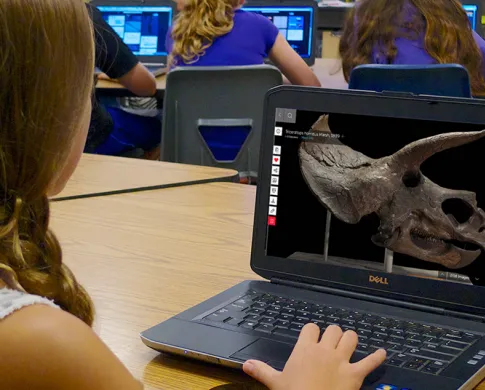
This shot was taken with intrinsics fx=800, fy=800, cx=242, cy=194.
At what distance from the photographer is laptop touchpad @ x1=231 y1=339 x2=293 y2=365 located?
83cm

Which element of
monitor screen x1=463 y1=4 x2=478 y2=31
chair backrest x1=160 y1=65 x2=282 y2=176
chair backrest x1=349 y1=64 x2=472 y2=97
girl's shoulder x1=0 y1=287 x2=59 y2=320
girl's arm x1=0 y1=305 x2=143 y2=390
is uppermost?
monitor screen x1=463 y1=4 x2=478 y2=31

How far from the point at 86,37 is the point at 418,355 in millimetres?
461

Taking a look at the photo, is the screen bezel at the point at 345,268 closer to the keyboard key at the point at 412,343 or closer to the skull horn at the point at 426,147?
the skull horn at the point at 426,147

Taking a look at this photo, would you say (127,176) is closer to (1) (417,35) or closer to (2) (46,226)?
(2) (46,226)

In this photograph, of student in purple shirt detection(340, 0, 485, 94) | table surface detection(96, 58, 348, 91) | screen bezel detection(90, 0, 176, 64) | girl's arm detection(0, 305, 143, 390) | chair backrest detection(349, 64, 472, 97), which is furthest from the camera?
screen bezel detection(90, 0, 176, 64)

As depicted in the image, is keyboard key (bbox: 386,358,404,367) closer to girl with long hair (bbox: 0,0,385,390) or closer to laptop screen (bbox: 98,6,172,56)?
girl with long hair (bbox: 0,0,385,390)

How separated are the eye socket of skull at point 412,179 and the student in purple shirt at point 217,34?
2.32 meters

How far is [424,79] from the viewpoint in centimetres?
240

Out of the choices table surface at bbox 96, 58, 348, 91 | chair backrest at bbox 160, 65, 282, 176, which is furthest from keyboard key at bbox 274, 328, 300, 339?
table surface at bbox 96, 58, 348, 91

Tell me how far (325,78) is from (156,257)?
280 cm

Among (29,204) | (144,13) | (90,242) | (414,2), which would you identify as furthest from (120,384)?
(144,13)

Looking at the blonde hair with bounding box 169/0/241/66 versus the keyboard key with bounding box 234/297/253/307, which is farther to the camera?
the blonde hair with bounding box 169/0/241/66

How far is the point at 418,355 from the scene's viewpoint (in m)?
0.83

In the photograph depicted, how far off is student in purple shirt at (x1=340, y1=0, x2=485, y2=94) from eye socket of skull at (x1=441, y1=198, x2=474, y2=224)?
1.93 meters
